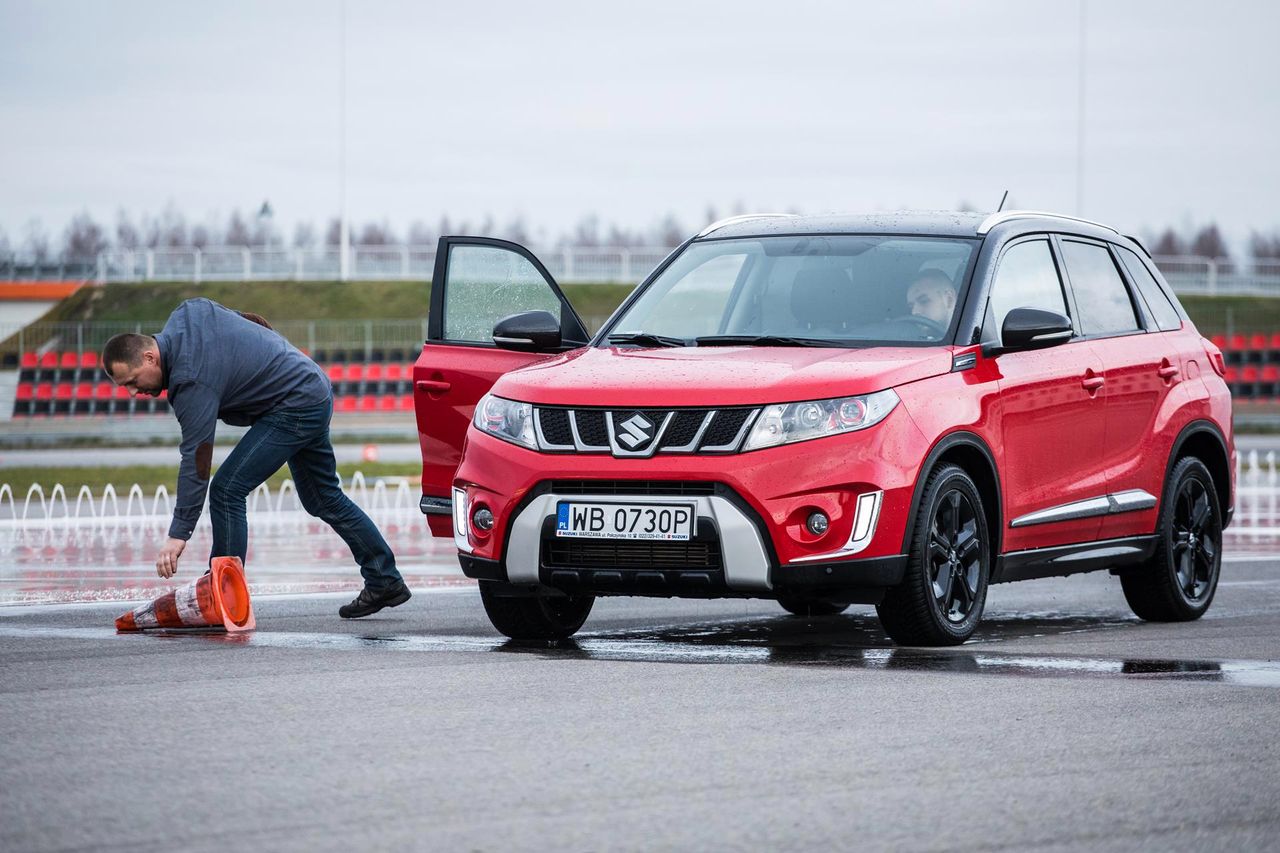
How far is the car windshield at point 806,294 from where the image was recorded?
8.86 metres

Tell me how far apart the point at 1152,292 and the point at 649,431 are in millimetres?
3939

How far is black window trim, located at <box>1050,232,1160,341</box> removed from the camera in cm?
978

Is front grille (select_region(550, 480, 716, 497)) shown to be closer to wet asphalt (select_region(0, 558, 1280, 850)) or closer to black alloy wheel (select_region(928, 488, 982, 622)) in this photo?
wet asphalt (select_region(0, 558, 1280, 850))

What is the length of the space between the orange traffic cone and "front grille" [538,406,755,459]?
6.47ft

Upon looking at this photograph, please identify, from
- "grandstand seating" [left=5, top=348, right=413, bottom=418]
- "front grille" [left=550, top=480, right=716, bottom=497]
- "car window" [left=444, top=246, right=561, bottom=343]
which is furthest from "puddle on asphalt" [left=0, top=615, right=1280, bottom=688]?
"grandstand seating" [left=5, top=348, right=413, bottom=418]

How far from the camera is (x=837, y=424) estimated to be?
26.1 ft

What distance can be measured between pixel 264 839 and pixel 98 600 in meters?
6.80

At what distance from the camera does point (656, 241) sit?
11944cm

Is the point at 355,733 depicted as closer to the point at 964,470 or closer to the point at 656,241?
the point at 964,470

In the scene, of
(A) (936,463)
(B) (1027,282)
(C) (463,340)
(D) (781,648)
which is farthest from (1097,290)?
(C) (463,340)

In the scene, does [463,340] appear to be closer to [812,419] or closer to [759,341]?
[759,341]

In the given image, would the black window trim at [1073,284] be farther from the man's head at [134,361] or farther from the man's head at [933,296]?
the man's head at [134,361]

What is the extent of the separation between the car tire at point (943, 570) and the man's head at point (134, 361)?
11.8 ft

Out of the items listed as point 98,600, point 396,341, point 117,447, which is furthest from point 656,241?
point 98,600
